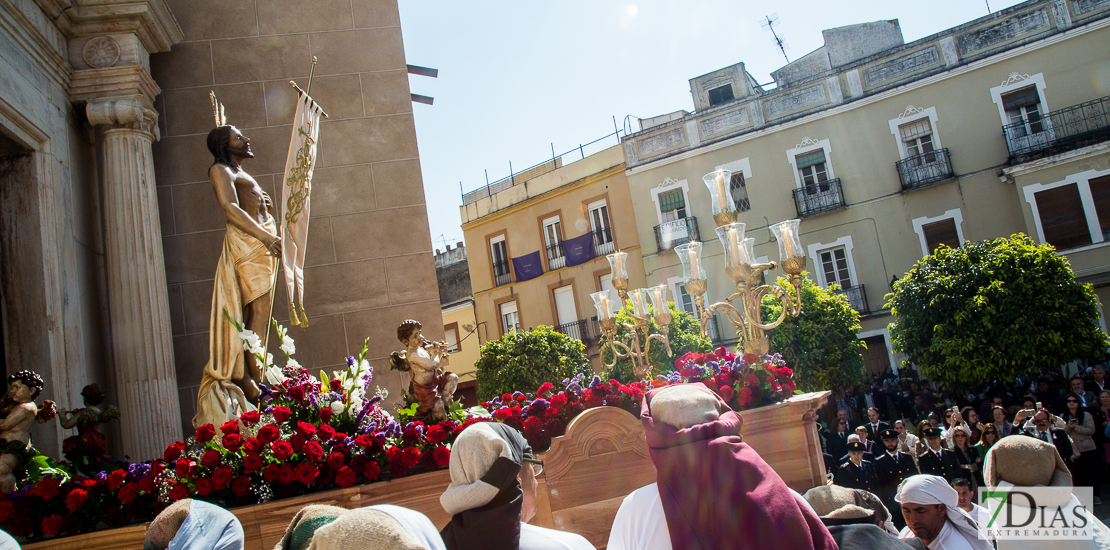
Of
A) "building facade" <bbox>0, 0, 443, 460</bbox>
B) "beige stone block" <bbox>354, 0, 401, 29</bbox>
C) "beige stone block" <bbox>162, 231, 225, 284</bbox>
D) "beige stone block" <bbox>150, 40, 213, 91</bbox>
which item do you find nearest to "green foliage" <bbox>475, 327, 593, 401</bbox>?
"building facade" <bbox>0, 0, 443, 460</bbox>

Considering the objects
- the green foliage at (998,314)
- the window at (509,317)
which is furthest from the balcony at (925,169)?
the window at (509,317)

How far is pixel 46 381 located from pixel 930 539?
631 centimetres

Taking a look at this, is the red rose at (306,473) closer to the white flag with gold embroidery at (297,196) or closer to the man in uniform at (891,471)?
the white flag with gold embroidery at (297,196)

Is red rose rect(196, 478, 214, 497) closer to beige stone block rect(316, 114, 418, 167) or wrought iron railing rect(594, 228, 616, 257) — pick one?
beige stone block rect(316, 114, 418, 167)

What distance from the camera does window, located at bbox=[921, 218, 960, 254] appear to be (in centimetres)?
2081

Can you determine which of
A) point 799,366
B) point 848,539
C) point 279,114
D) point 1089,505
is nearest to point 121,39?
point 279,114

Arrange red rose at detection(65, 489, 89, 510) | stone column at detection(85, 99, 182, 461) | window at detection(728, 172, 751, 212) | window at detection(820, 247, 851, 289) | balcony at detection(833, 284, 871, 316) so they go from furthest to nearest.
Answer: window at detection(728, 172, 751, 212)
window at detection(820, 247, 851, 289)
balcony at detection(833, 284, 871, 316)
stone column at detection(85, 99, 182, 461)
red rose at detection(65, 489, 89, 510)

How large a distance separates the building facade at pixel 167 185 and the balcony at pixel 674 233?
53.9 feet

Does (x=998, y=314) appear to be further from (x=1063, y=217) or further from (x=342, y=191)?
(x=342, y=191)

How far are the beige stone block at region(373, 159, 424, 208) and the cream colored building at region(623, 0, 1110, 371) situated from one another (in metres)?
16.0

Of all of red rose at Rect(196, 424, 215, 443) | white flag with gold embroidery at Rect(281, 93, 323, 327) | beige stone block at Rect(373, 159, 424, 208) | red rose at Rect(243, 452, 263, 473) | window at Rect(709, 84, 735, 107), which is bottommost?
red rose at Rect(243, 452, 263, 473)

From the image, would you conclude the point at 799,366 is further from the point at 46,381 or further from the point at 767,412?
the point at 46,381

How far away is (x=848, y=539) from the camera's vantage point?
230cm

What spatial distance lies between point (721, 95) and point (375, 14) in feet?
58.3
